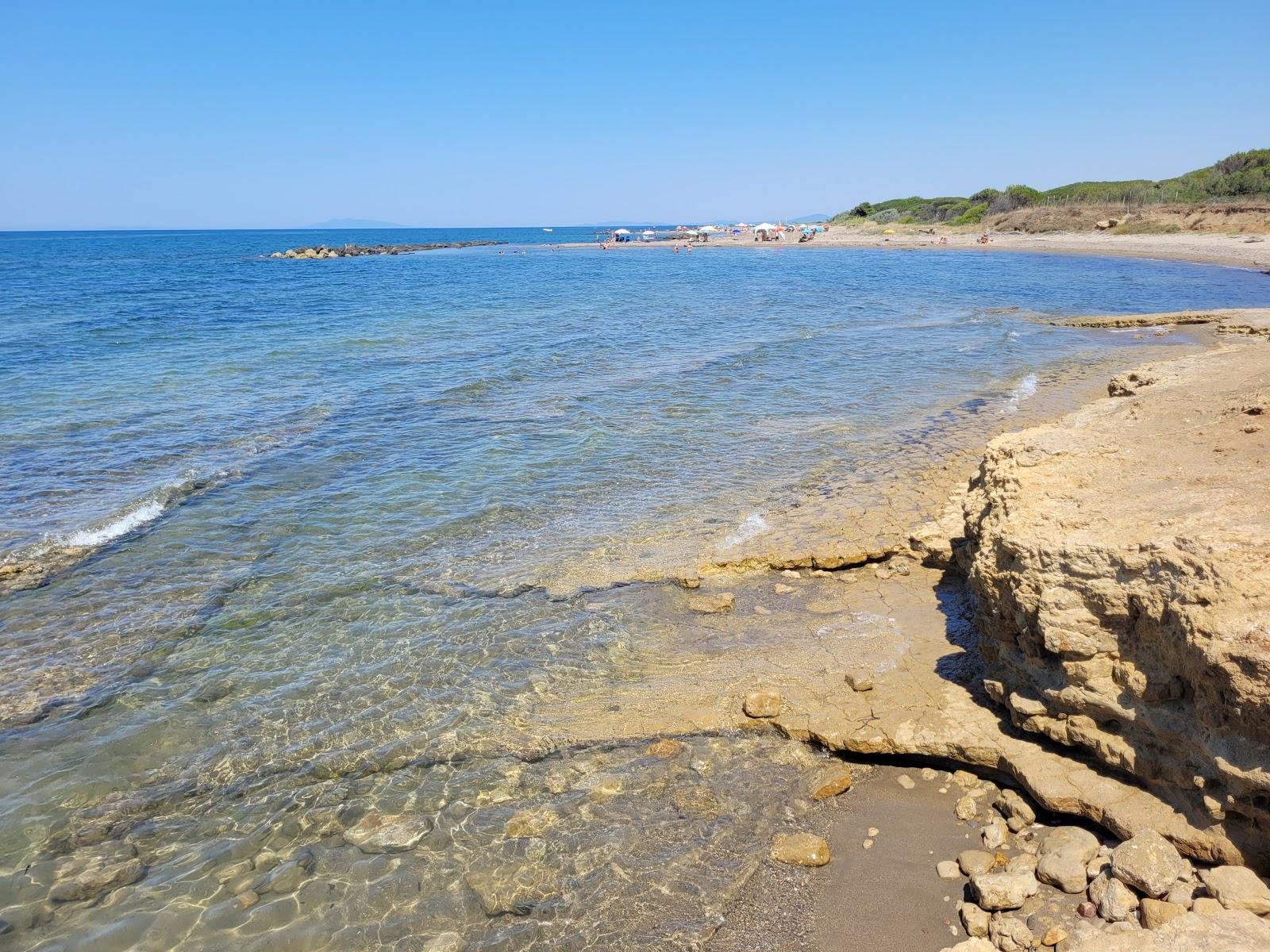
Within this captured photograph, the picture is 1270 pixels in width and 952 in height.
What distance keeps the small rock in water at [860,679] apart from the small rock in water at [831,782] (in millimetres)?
871

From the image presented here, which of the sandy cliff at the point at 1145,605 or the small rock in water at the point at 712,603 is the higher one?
the sandy cliff at the point at 1145,605

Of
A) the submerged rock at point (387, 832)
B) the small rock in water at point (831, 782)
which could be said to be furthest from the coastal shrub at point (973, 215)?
the submerged rock at point (387, 832)

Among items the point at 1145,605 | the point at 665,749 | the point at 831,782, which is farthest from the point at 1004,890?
the point at 665,749

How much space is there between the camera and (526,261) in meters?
77.2

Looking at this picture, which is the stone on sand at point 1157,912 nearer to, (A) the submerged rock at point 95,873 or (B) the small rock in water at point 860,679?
(B) the small rock in water at point 860,679

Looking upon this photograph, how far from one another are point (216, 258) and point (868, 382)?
8398 cm

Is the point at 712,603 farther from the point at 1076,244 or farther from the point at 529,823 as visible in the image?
the point at 1076,244

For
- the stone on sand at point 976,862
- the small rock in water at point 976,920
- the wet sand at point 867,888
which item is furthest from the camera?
the stone on sand at point 976,862

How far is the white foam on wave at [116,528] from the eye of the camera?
393 inches

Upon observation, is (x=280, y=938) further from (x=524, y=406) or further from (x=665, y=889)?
(x=524, y=406)

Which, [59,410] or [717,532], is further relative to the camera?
[59,410]

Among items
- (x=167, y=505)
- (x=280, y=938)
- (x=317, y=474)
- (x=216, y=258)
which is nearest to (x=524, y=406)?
(x=317, y=474)

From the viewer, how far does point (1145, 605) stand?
181 inches

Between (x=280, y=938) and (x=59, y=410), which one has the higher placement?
(x=59, y=410)
